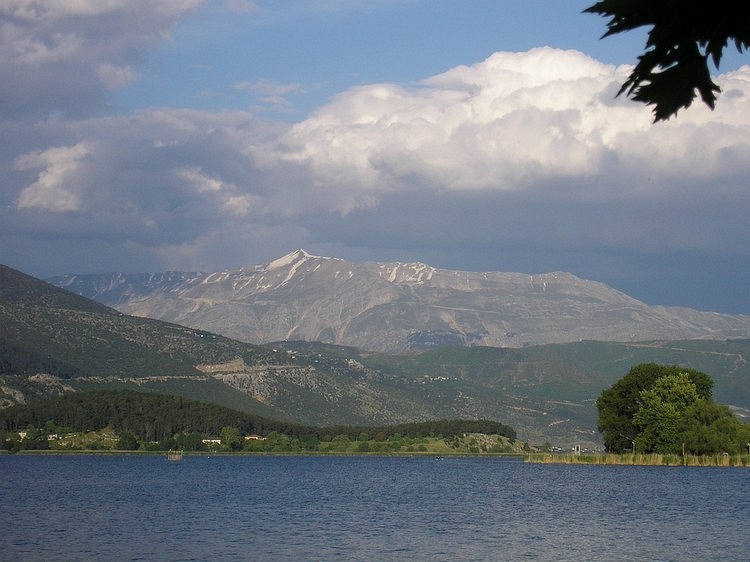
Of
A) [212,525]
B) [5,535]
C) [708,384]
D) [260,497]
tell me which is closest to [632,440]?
[708,384]

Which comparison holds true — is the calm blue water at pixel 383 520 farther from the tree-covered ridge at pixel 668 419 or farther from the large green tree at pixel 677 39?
the large green tree at pixel 677 39

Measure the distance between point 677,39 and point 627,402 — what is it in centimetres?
18433

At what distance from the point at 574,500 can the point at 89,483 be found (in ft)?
261

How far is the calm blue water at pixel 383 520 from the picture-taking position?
72.5 metres

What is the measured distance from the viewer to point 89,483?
166 m

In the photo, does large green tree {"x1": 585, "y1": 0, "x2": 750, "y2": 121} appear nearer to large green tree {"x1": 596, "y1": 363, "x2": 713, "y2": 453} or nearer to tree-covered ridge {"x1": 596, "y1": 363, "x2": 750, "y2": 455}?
tree-covered ridge {"x1": 596, "y1": 363, "x2": 750, "y2": 455}

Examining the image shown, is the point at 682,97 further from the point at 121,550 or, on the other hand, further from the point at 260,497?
the point at 260,497

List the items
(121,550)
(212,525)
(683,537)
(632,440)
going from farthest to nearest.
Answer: (632,440)
(212,525)
(683,537)
(121,550)

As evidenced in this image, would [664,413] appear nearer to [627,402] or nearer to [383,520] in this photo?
[627,402]

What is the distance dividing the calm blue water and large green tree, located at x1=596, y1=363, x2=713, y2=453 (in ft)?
56.8

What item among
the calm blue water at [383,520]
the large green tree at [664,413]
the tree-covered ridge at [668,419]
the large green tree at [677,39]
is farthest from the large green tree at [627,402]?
the large green tree at [677,39]

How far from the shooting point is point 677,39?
11977 millimetres

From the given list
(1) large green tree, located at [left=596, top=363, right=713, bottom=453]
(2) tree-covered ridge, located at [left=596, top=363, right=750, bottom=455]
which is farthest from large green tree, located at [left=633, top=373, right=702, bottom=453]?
(1) large green tree, located at [left=596, top=363, right=713, bottom=453]

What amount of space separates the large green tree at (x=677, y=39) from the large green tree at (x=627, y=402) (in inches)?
6949
